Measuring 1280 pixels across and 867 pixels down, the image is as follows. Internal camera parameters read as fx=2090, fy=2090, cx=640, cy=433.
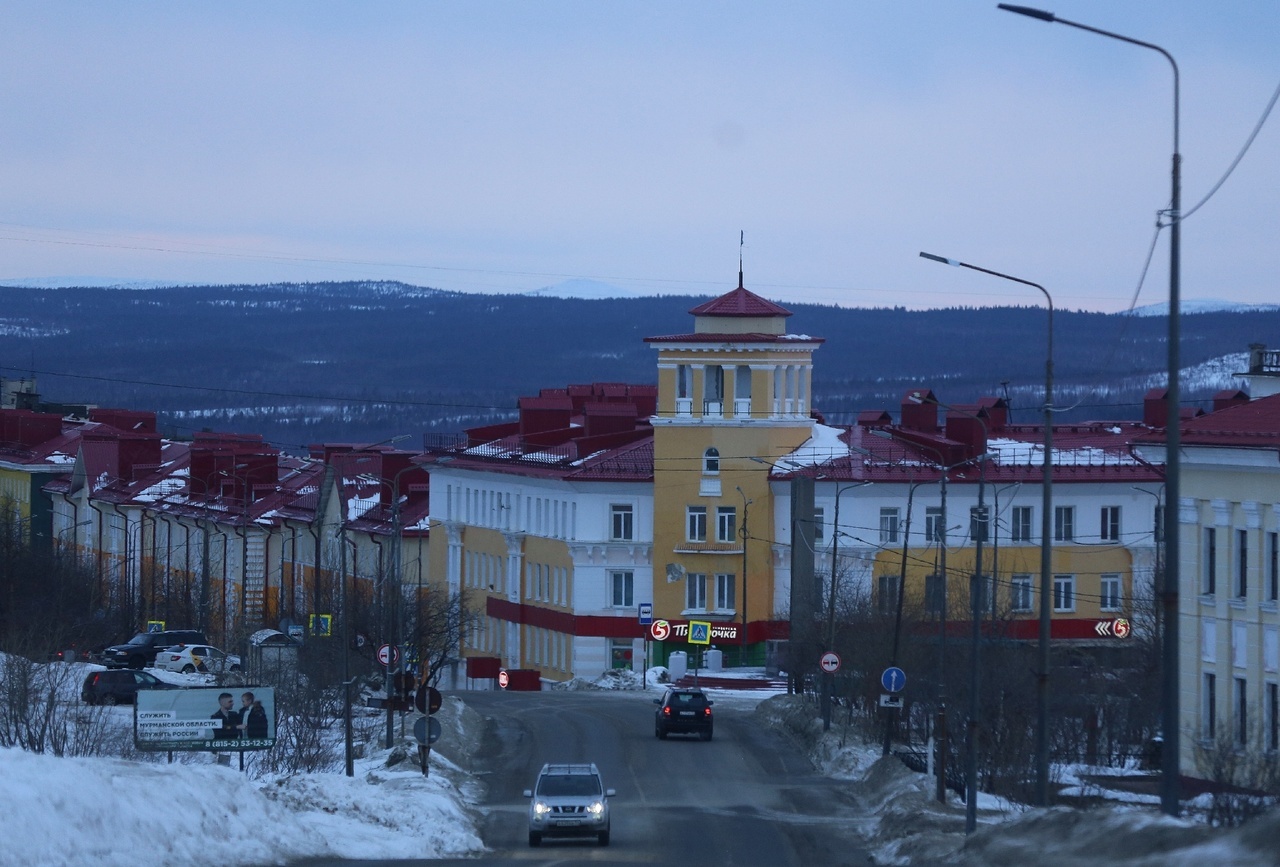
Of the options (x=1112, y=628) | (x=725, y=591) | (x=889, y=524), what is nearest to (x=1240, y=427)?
(x=1112, y=628)

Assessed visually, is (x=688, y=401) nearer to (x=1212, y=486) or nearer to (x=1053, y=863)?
(x=1212, y=486)

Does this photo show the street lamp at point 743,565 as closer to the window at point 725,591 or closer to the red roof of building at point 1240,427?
the window at point 725,591

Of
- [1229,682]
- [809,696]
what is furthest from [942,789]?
[809,696]

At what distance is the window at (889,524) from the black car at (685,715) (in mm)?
35869

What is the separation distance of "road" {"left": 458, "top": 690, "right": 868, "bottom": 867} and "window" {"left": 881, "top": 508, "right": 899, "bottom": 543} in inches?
878

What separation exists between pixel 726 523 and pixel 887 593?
13187 mm

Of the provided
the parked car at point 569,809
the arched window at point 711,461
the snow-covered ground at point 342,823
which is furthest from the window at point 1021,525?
the parked car at point 569,809

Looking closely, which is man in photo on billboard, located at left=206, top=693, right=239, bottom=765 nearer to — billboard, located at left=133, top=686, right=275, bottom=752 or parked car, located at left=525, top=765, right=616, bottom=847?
billboard, located at left=133, top=686, right=275, bottom=752

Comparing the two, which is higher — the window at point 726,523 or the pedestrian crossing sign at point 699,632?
the window at point 726,523

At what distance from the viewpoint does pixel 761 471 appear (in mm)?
97625

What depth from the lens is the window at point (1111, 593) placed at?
318ft

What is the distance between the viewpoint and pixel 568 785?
39.5 metres

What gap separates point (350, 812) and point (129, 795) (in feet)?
25.7

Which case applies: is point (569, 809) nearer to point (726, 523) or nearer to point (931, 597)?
point (931, 597)
